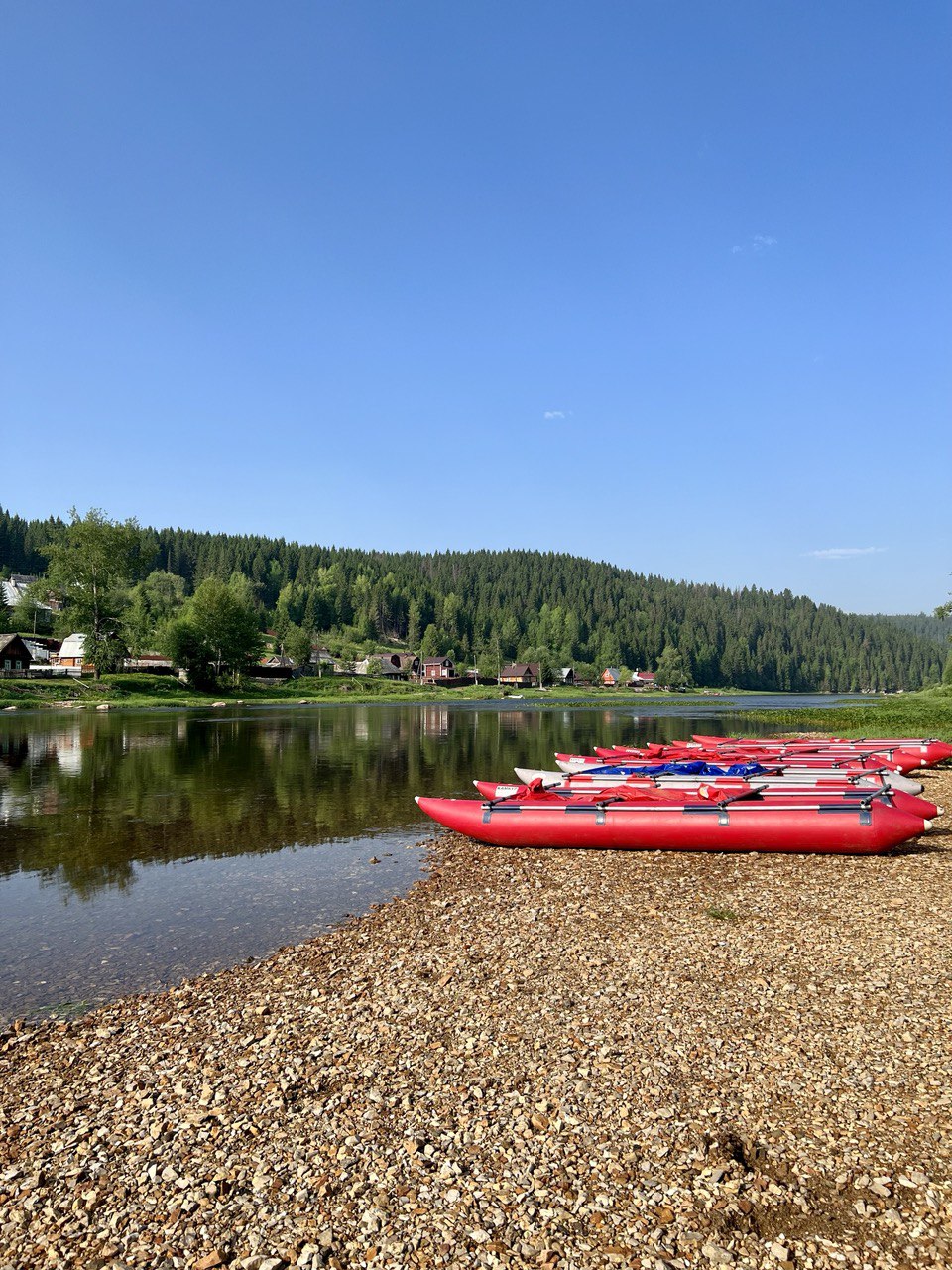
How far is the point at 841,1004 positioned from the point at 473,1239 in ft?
20.3

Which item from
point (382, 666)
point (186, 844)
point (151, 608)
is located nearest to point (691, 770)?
point (186, 844)

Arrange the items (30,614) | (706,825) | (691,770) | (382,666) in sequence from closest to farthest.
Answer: (706,825)
(691,770)
(30,614)
(382,666)

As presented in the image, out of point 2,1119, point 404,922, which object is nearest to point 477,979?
point 404,922

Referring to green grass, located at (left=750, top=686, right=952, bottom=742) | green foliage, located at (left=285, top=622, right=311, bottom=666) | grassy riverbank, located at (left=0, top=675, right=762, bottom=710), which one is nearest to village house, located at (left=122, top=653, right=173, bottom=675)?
grassy riverbank, located at (left=0, top=675, right=762, bottom=710)

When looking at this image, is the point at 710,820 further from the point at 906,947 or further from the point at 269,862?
the point at 269,862

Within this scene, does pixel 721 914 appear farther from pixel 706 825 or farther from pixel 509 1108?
pixel 509 1108

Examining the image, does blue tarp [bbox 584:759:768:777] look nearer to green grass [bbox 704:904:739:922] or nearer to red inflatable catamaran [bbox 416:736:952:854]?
red inflatable catamaran [bbox 416:736:952:854]

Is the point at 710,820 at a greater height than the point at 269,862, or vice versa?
the point at 710,820

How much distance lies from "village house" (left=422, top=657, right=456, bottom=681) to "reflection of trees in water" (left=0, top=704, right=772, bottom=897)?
106333 mm

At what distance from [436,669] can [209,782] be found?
140 meters

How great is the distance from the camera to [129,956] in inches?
486

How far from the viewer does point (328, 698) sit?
11012 cm

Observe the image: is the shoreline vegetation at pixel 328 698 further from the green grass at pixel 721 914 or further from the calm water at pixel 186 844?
the green grass at pixel 721 914

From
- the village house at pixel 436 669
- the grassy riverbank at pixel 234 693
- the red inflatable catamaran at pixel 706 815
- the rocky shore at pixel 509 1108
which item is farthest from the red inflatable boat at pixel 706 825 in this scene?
the village house at pixel 436 669
